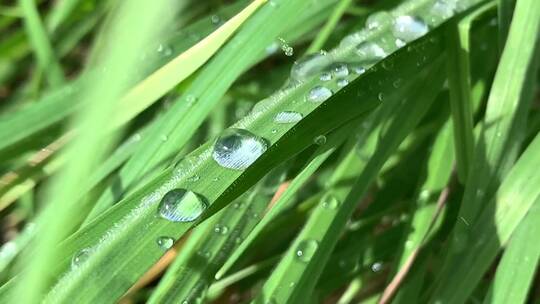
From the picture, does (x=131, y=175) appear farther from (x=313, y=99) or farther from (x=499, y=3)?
(x=499, y=3)

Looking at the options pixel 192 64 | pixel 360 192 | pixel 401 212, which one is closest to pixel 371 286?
pixel 401 212

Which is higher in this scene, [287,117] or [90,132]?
[287,117]

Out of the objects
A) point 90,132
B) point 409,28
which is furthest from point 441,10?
point 90,132

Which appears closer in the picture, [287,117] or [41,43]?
[287,117]

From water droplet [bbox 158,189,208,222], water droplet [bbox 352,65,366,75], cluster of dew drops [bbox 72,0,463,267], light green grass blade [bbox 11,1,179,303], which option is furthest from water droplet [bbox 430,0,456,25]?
light green grass blade [bbox 11,1,179,303]

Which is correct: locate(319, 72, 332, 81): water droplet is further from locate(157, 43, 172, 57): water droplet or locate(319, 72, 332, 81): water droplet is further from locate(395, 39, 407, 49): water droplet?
locate(157, 43, 172, 57): water droplet

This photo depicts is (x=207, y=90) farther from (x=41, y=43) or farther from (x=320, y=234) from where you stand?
(x=41, y=43)
